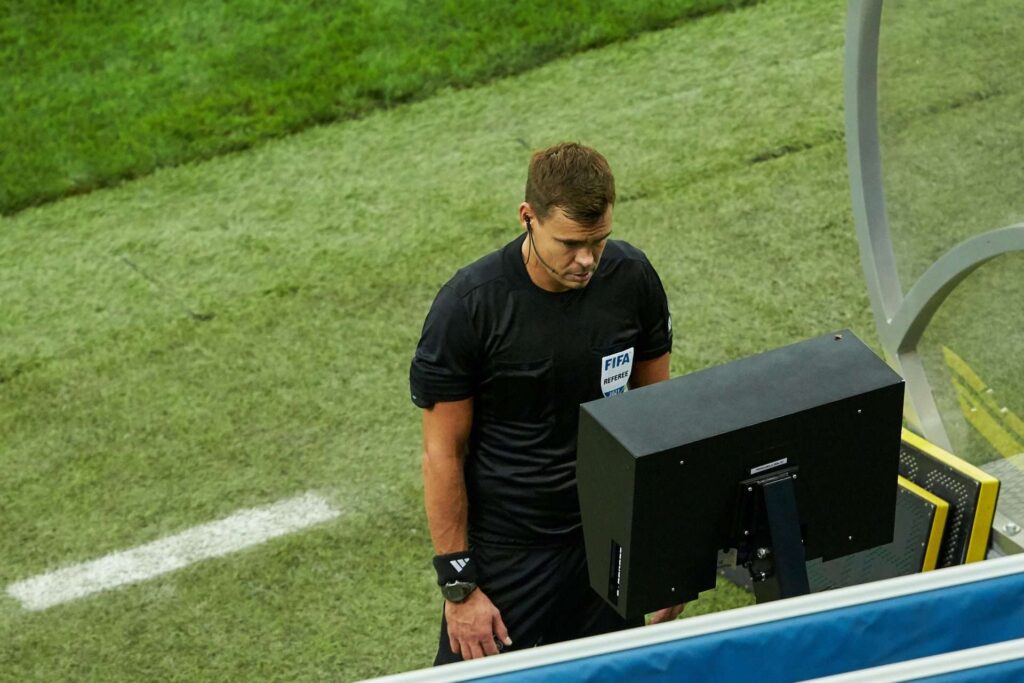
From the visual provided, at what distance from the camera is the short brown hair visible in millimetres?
3002

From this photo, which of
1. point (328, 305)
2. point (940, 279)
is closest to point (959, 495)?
point (940, 279)

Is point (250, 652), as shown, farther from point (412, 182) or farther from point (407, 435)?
point (412, 182)

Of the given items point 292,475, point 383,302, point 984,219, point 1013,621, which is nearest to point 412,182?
point 383,302

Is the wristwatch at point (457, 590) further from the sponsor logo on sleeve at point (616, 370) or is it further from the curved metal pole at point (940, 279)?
the curved metal pole at point (940, 279)

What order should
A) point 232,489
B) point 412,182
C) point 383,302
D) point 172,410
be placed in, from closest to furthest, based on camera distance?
point 232,489 < point 172,410 < point 383,302 < point 412,182

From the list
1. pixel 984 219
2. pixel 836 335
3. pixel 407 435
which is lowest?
pixel 407 435

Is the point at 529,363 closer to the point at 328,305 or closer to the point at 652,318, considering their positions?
the point at 652,318

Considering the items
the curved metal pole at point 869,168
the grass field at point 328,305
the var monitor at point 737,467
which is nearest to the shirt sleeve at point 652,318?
the var monitor at point 737,467

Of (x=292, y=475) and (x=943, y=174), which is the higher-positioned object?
(x=943, y=174)

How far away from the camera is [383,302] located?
241 inches

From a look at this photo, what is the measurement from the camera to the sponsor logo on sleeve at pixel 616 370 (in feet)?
10.7

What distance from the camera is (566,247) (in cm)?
306

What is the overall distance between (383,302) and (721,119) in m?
2.02

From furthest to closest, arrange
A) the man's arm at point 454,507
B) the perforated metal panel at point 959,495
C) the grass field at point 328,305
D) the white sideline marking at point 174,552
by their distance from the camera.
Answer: the white sideline marking at point 174,552 → the grass field at point 328,305 → the perforated metal panel at point 959,495 → the man's arm at point 454,507
